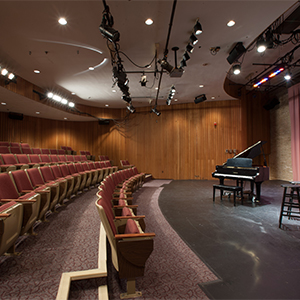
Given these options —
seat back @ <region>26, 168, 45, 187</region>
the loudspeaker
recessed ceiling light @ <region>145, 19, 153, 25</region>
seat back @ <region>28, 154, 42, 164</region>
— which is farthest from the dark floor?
the loudspeaker

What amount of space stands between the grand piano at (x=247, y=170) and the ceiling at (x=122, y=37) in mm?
1494

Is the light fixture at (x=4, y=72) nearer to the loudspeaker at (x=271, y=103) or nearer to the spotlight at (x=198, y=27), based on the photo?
the spotlight at (x=198, y=27)

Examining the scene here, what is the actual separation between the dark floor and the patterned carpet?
107 millimetres

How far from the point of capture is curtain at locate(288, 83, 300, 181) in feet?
14.5

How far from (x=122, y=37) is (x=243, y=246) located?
255 centimetres

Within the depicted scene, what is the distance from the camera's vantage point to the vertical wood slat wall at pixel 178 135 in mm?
5516

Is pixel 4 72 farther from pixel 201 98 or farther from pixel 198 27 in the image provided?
pixel 201 98

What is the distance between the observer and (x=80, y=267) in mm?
1008

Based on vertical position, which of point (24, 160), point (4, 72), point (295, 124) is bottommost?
point (24, 160)

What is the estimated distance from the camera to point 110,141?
6438mm

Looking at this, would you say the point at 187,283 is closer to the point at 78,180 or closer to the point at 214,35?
the point at 78,180

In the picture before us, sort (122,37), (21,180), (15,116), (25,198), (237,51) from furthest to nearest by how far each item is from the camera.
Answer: (15,116), (237,51), (122,37), (21,180), (25,198)

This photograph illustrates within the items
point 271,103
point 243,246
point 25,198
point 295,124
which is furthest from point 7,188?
point 271,103

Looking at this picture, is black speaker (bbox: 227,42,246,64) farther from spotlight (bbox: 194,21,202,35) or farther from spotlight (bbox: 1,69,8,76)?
spotlight (bbox: 1,69,8,76)
